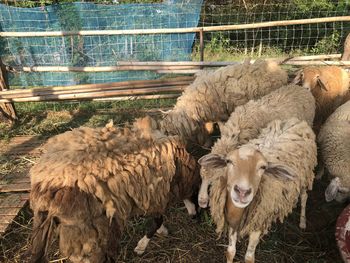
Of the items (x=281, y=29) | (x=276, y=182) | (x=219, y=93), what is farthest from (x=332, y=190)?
(x=281, y=29)

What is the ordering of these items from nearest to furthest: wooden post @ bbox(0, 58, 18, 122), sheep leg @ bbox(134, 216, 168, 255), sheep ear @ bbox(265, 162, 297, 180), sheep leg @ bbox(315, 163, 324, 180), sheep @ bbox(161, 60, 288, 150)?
sheep ear @ bbox(265, 162, 297, 180)
sheep leg @ bbox(134, 216, 168, 255)
sheep @ bbox(161, 60, 288, 150)
sheep leg @ bbox(315, 163, 324, 180)
wooden post @ bbox(0, 58, 18, 122)

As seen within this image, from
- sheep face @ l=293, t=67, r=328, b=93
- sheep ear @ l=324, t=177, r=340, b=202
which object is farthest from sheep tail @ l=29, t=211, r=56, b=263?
sheep face @ l=293, t=67, r=328, b=93

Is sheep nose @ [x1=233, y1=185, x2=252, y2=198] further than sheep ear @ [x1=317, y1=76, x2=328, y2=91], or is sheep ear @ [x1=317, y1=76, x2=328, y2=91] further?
sheep ear @ [x1=317, y1=76, x2=328, y2=91]

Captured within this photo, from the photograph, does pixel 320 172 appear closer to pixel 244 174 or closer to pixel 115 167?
pixel 244 174

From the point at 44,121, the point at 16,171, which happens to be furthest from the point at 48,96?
the point at 16,171

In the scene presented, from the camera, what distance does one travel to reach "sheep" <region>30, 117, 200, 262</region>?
237 centimetres

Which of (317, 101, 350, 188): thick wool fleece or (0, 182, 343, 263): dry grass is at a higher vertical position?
(317, 101, 350, 188): thick wool fleece

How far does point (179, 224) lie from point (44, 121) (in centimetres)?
345

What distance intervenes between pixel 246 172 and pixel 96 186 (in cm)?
114

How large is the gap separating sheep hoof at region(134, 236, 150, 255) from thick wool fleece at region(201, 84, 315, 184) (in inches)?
34.5

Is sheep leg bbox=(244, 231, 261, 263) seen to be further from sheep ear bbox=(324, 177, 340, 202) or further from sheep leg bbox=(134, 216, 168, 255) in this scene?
sheep ear bbox=(324, 177, 340, 202)

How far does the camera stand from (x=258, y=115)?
3.85m

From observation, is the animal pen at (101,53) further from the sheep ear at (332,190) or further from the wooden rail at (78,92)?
the sheep ear at (332,190)

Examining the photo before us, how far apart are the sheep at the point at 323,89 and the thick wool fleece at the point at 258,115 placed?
0.94 meters
